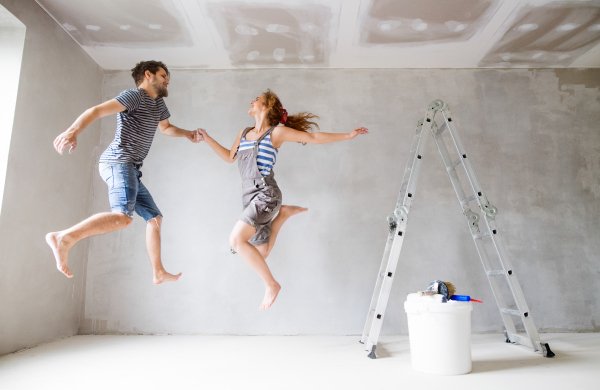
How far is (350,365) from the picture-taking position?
2.27m

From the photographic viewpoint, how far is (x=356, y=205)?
3.42 m

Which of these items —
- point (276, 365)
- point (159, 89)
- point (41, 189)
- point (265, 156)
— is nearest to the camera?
point (276, 365)

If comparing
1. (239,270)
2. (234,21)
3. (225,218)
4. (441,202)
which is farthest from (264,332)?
(234,21)

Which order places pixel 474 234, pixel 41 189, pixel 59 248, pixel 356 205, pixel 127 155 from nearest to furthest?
pixel 59 248
pixel 127 155
pixel 474 234
pixel 41 189
pixel 356 205

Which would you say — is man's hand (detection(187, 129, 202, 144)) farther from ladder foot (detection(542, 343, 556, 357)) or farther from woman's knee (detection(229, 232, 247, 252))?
ladder foot (detection(542, 343, 556, 357))

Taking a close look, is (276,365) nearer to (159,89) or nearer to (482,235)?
(482,235)

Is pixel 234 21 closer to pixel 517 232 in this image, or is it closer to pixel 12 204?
pixel 12 204

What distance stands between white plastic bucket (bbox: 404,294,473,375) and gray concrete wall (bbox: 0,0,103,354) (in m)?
2.68

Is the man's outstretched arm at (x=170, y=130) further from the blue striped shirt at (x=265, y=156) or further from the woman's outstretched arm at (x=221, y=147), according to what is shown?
the blue striped shirt at (x=265, y=156)

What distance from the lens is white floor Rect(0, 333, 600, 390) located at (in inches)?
75.6

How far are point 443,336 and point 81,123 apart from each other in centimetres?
222

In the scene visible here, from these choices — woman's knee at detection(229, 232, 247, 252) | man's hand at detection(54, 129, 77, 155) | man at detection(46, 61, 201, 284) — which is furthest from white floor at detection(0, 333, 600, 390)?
man's hand at detection(54, 129, 77, 155)

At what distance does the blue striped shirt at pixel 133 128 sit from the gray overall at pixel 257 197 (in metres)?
0.62

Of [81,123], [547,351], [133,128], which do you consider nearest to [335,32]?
[133,128]
